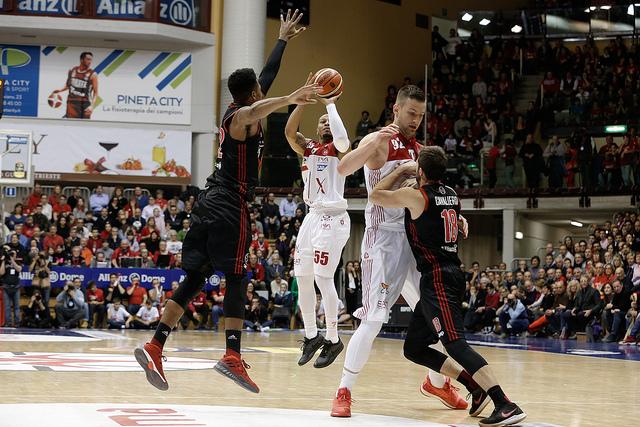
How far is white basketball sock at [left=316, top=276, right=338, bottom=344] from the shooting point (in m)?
9.33

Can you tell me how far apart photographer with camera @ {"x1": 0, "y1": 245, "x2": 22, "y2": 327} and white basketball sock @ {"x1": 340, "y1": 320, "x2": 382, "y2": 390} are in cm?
1427

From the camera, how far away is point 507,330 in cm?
2072

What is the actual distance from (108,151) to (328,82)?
20.9 m

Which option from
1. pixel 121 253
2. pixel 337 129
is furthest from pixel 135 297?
pixel 337 129

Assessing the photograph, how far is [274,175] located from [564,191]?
26.1 feet

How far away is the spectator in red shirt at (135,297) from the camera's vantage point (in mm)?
20594

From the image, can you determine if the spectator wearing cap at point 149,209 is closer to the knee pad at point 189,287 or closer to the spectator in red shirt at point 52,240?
the spectator in red shirt at point 52,240

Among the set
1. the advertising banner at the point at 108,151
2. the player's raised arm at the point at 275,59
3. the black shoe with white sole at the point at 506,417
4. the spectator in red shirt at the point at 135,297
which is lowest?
the spectator in red shirt at the point at 135,297

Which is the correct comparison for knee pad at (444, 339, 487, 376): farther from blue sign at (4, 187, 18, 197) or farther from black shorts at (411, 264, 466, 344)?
blue sign at (4, 187, 18, 197)

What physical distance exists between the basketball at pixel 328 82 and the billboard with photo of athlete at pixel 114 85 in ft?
69.1

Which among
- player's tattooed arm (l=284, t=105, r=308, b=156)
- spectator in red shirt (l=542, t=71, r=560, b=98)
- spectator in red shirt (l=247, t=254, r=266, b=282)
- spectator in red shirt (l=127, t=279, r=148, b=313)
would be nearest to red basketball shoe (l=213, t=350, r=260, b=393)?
player's tattooed arm (l=284, t=105, r=308, b=156)

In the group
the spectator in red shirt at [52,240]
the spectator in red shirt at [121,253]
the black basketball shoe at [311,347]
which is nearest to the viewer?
the black basketball shoe at [311,347]

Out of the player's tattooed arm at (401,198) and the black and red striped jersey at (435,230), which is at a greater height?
the player's tattooed arm at (401,198)

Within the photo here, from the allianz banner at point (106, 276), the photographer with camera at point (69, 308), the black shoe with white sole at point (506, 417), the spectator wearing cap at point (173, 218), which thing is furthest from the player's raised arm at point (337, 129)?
the spectator wearing cap at point (173, 218)
